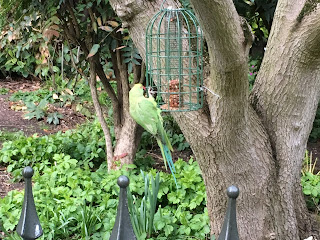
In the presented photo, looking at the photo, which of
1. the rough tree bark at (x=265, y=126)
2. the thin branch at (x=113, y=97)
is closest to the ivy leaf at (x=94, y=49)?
the thin branch at (x=113, y=97)

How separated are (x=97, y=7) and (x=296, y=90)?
1963 millimetres

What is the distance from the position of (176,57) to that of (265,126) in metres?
0.69

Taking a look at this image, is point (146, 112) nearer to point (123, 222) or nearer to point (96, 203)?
point (96, 203)

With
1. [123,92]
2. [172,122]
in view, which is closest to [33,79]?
[172,122]

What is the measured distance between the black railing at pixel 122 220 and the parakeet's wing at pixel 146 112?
4.19 ft

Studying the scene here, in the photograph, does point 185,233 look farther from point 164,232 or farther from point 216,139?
point 216,139

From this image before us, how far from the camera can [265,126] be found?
102 inches

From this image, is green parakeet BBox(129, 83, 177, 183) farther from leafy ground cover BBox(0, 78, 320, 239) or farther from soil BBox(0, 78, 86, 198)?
soil BBox(0, 78, 86, 198)

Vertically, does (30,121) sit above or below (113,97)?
below

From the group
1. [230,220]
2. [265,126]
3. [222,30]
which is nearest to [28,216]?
[230,220]

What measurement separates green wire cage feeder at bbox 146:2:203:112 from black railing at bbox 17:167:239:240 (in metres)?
1.09

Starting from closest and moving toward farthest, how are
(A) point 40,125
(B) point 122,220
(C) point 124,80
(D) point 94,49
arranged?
(B) point 122,220
(D) point 94,49
(C) point 124,80
(A) point 40,125

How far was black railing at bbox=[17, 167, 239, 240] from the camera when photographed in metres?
1.22

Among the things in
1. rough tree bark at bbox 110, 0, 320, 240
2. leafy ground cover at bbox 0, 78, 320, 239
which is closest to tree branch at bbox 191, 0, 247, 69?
rough tree bark at bbox 110, 0, 320, 240
